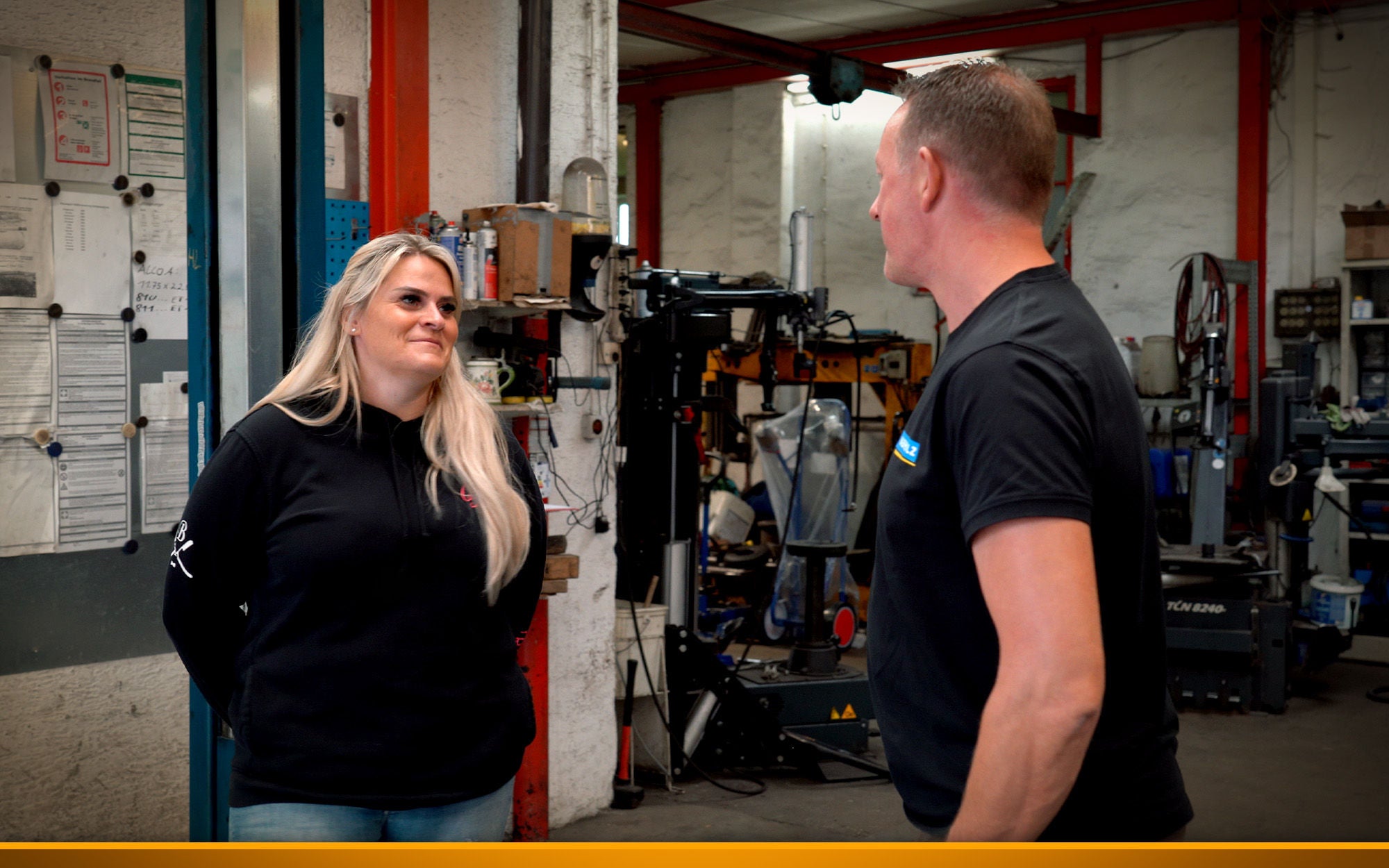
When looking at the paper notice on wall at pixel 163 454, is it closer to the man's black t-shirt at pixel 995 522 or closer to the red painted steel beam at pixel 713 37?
the red painted steel beam at pixel 713 37

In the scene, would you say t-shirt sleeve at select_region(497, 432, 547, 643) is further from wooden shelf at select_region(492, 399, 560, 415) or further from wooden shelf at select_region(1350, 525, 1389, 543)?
wooden shelf at select_region(1350, 525, 1389, 543)

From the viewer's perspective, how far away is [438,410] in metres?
1.98

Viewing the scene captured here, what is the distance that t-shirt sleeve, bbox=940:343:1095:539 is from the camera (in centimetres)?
105

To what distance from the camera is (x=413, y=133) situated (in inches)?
137

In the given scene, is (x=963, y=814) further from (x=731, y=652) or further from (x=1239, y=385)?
(x=1239, y=385)

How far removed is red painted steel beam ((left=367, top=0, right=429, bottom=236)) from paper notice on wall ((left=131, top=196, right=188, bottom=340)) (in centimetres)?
52

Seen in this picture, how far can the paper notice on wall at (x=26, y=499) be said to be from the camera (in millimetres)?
3119

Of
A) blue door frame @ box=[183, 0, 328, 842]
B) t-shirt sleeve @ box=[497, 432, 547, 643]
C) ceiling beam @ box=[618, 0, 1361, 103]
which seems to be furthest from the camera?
ceiling beam @ box=[618, 0, 1361, 103]

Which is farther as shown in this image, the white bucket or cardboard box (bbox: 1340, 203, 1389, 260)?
cardboard box (bbox: 1340, 203, 1389, 260)

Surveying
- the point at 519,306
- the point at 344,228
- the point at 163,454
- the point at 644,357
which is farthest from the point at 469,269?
the point at 644,357

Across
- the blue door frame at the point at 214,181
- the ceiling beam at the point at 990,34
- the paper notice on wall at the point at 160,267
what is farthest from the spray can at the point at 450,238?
the ceiling beam at the point at 990,34

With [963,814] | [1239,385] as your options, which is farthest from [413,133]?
[1239,385]

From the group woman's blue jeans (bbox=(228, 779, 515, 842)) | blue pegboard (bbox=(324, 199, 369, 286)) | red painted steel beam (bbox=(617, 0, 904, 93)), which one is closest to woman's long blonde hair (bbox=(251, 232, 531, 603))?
woman's blue jeans (bbox=(228, 779, 515, 842))

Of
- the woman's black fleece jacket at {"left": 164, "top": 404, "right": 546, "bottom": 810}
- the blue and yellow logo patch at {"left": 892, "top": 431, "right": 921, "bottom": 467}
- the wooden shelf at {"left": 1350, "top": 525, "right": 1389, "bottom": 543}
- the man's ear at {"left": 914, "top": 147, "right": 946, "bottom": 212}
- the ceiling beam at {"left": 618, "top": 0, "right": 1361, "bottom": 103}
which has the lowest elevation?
the wooden shelf at {"left": 1350, "top": 525, "right": 1389, "bottom": 543}
